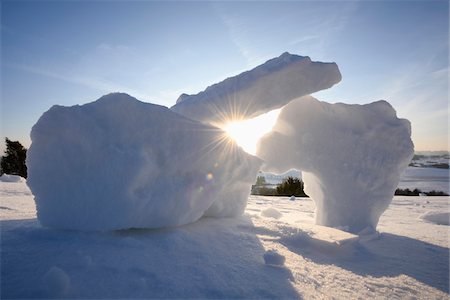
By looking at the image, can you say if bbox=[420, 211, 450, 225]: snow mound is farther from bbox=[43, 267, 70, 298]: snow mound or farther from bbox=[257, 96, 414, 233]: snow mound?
bbox=[43, 267, 70, 298]: snow mound

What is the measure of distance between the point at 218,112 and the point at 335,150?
3139mm

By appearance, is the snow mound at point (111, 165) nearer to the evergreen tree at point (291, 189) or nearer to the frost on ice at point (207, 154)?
the frost on ice at point (207, 154)

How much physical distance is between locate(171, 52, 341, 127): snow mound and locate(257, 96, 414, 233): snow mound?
1.34 meters

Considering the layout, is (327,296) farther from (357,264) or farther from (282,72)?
(282,72)

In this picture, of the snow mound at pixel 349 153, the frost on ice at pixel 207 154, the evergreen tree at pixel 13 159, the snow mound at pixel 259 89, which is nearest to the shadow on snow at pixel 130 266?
the frost on ice at pixel 207 154

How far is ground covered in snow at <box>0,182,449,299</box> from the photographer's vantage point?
2.22m

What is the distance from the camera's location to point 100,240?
9.41ft

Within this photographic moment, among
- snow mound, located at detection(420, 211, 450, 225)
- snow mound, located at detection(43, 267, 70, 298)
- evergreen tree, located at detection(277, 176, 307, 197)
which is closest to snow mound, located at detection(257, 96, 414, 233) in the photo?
snow mound, located at detection(420, 211, 450, 225)

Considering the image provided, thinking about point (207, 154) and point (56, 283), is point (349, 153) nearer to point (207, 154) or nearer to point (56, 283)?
point (207, 154)

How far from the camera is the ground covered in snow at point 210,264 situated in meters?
2.22

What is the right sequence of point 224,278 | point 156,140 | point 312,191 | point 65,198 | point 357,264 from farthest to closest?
point 312,191 → point 357,264 → point 156,140 → point 65,198 → point 224,278

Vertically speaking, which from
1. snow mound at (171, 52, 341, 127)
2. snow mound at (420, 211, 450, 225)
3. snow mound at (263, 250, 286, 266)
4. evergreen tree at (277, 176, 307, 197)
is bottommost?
snow mound at (263, 250, 286, 266)

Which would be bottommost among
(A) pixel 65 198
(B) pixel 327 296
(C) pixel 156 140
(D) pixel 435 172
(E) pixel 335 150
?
(B) pixel 327 296

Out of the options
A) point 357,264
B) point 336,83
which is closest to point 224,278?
point 357,264
